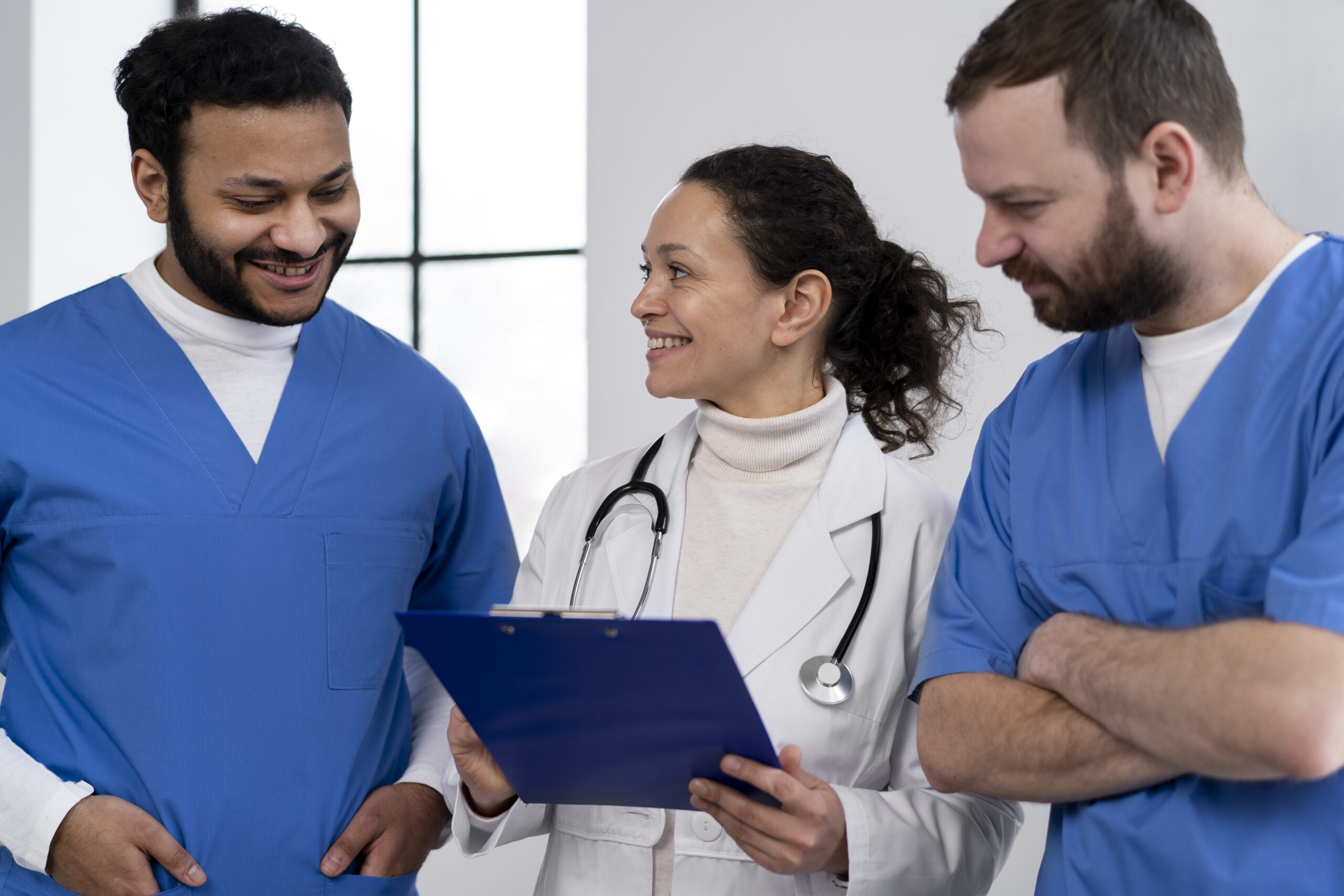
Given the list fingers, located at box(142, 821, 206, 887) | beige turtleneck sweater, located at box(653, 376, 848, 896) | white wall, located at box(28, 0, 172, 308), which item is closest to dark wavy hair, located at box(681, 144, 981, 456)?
beige turtleneck sweater, located at box(653, 376, 848, 896)

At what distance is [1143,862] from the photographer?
3.55ft

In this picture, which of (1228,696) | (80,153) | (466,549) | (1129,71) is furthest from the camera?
(80,153)

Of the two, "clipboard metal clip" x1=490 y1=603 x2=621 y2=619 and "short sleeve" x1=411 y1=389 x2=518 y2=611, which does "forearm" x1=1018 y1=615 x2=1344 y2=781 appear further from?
"short sleeve" x1=411 y1=389 x2=518 y2=611

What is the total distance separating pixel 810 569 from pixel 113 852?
94 centimetres

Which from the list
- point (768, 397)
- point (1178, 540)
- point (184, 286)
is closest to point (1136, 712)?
point (1178, 540)

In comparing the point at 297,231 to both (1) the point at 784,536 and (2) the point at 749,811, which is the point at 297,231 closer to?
(1) the point at 784,536

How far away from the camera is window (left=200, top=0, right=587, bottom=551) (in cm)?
335

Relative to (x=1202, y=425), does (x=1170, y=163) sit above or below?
above

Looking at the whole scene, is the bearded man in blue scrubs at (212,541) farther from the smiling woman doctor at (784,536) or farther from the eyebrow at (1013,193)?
the eyebrow at (1013,193)

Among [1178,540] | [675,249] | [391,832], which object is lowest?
[391,832]

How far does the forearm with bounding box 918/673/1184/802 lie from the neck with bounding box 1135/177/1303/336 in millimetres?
415

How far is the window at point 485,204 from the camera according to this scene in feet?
11.0

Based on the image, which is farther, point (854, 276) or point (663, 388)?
point (854, 276)

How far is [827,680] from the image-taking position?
1.40 m
